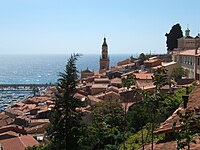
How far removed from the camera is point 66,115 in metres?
21.2

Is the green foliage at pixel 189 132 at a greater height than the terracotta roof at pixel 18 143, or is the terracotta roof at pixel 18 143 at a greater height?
the green foliage at pixel 189 132

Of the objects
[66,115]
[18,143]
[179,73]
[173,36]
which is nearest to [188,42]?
[173,36]

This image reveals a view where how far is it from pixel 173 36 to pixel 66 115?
146 feet

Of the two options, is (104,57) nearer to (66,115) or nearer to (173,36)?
(173,36)

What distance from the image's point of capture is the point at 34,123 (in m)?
45.1

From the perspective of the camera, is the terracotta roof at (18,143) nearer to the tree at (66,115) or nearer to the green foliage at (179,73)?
the tree at (66,115)

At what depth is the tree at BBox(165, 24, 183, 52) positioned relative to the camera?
197 feet

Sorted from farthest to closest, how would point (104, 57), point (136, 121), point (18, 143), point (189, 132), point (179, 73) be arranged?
point (104, 57), point (179, 73), point (18, 143), point (136, 121), point (189, 132)

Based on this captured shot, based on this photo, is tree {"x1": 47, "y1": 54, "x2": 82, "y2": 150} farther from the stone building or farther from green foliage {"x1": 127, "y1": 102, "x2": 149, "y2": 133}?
the stone building

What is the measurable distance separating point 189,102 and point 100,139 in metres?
7.01

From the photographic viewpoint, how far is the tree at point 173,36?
197 ft

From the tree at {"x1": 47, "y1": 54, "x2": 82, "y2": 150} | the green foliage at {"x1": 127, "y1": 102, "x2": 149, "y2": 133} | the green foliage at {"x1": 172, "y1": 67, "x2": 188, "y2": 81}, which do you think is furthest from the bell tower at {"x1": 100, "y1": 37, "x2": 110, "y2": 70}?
the tree at {"x1": 47, "y1": 54, "x2": 82, "y2": 150}

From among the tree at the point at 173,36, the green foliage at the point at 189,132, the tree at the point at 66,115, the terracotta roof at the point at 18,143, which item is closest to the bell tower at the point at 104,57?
the tree at the point at 173,36

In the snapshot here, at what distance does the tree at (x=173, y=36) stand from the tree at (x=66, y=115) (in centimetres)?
4129
